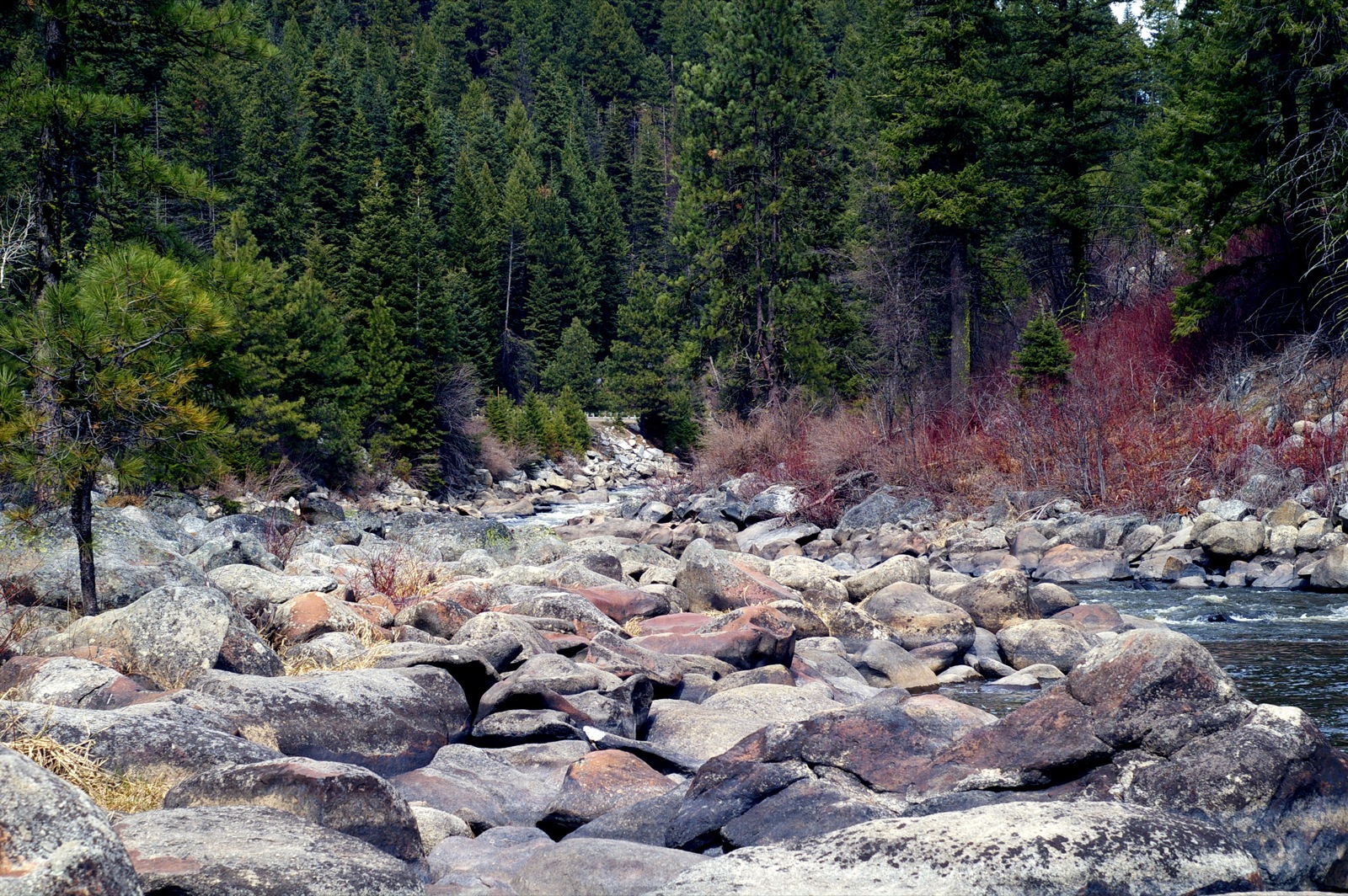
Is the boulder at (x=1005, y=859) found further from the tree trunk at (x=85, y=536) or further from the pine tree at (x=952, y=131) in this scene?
the pine tree at (x=952, y=131)

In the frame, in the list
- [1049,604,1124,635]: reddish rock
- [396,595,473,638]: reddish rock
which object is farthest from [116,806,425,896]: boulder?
[1049,604,1124,635]: reddish rock

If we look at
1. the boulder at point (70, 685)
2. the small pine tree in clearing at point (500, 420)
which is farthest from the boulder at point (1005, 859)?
the small pine tree in clearing at point (500, 420)

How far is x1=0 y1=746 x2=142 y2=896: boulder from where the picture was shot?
364 cm

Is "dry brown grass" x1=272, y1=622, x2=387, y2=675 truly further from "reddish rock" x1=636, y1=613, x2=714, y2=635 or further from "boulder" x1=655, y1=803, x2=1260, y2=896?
"boulder" x1=655, y1=803, x2=1260, y2=896

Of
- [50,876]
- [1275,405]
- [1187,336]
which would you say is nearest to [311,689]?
[50,876]

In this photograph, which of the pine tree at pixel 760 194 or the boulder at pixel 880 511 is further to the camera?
the pine tree at pixel 760 194

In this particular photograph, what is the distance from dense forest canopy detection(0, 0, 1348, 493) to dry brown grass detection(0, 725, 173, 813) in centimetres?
426

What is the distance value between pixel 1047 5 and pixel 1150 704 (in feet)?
105

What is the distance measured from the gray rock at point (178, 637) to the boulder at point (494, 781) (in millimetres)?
1773

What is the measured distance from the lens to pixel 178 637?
8188 millimetres

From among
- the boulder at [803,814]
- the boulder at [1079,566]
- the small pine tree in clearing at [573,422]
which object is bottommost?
the small pine tree in clearing at [573,422]

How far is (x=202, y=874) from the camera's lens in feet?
14.4

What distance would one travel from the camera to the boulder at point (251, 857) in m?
4.37

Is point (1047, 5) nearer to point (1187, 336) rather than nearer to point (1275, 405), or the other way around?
point (1187, 336)
